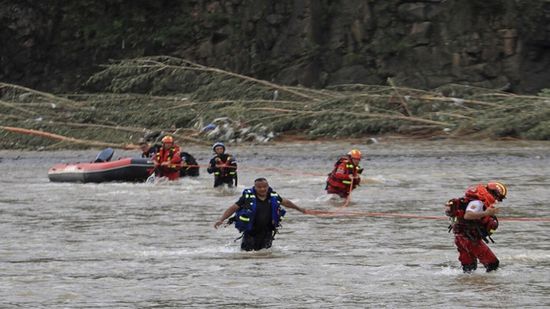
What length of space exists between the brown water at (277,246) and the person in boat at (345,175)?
0.35m

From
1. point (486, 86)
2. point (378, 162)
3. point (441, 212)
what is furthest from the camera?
point (486, 86)

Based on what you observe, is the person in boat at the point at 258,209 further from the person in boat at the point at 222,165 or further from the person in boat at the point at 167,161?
the person in boat at the point at 167,161

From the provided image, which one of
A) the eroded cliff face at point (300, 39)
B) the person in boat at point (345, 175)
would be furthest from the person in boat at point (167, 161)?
the eroded cliff face at point (300, 39)

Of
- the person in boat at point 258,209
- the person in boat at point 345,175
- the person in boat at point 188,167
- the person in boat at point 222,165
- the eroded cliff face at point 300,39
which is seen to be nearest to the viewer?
the person in boat at point 258,209

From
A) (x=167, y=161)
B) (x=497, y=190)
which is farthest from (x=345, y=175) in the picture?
(x=497, y=190)

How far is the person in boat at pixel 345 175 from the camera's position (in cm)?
2199

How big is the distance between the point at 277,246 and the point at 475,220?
4.34 metres

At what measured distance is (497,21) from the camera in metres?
39.8

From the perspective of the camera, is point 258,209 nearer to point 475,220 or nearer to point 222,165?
point 475,220

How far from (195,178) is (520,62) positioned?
14951 mm

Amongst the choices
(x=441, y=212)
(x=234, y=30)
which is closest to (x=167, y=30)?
(x=234, y=30)

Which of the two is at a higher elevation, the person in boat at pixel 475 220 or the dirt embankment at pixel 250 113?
the dirt embankment at pixel 250 113

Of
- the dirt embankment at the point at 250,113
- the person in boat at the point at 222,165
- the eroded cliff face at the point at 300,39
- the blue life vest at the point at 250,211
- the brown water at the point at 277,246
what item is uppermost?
the eroded cliff face at the point at 300,39

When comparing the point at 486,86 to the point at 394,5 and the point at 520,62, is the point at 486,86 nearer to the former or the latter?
the point at 520,62
